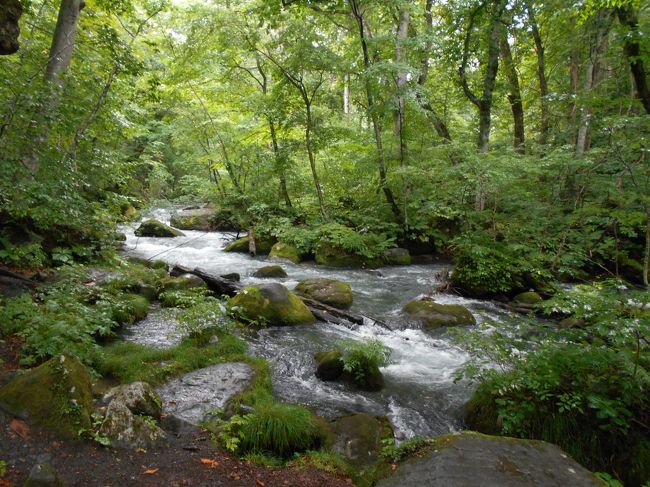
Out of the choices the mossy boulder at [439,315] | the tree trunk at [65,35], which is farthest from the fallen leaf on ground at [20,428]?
the tree trunk at [65,35]

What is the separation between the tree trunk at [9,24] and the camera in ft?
16.1

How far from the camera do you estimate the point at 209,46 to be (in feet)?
46.8

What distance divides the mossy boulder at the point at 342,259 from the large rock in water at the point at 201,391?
28.3ft

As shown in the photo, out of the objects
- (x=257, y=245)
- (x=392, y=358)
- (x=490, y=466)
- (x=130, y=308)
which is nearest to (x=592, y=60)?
(x=392, y=358)

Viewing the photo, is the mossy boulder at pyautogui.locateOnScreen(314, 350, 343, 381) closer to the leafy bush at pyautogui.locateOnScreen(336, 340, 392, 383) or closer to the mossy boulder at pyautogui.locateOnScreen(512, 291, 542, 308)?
the leafy bush at pyautogui.locateOnScreen(336, 340, 392, 383)

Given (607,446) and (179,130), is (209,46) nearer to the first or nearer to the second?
(179,130)

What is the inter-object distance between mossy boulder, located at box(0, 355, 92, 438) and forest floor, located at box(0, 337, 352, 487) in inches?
3.6

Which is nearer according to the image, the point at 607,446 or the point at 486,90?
the point at 607,446

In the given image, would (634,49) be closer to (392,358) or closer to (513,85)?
(392,358)

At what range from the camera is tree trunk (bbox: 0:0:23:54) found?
16.1 feet

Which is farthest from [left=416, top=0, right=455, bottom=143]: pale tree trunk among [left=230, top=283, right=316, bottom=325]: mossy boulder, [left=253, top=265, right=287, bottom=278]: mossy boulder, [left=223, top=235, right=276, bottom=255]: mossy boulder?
[left=230, top=283, right=316, bottom=325]: mossy boulder

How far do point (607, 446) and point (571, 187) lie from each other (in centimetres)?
1082

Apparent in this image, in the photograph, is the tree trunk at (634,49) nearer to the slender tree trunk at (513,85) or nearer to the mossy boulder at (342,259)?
the slender tree trunk at (513,85)

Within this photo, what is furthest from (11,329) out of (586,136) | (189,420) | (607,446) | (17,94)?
(586,136)
